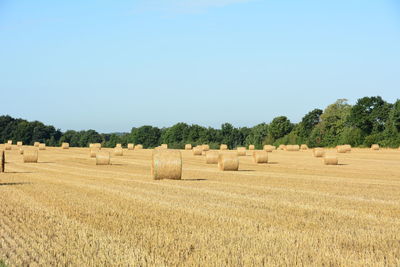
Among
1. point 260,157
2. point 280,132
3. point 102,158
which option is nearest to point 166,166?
point 102,158

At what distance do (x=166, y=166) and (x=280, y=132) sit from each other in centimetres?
7911

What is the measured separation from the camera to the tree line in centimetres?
6956

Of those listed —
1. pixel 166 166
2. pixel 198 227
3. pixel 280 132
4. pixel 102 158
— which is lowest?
pixel 198 227

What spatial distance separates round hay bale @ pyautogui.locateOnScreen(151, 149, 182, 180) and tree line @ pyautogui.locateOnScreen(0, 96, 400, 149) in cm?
4361

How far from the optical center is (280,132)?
98.4 meters

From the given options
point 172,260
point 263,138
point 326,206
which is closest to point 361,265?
point 172,260

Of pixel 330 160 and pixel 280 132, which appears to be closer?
pixel 330 160

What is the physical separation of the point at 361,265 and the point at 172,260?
2407 millimetres

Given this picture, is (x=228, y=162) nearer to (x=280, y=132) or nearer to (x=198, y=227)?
(x=198, y=227)

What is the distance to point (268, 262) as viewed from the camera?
6824mm

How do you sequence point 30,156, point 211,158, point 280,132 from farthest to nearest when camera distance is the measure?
1. point 280,132
2. point 30,156
3. point 211,158

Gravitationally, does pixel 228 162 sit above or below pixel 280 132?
below

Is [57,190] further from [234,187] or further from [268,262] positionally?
[268,262]

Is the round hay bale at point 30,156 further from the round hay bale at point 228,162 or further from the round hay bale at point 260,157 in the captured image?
the round hay bale at point 228,162
